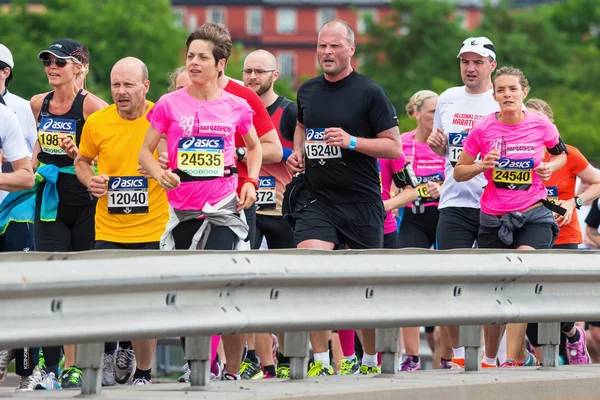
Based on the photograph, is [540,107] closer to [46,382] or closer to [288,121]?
[288,121]

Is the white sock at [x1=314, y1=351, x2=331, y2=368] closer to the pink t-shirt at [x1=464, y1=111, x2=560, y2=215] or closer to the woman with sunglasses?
the pink t-shirt at [x1=464, y1=111, x2=560, y2=215]

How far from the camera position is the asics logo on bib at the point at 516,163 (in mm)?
12135

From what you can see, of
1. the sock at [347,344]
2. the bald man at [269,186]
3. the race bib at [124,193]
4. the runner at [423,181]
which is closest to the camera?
the race bib at [124,193]

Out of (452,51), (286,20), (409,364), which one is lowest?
(409,364)

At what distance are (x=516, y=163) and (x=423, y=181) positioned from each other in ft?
9.73

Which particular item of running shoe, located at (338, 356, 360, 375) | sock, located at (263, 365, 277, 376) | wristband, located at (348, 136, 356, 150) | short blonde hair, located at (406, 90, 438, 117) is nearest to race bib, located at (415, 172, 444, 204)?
short blonde hair, located at (406, 90, 438, 117)

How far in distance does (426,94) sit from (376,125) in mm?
3645

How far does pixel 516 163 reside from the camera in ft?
39.8

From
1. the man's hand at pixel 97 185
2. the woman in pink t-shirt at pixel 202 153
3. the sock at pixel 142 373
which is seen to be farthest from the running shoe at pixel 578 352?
the man's hand at pixel 97 185

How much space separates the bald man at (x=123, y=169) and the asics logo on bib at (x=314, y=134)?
3.54 feet

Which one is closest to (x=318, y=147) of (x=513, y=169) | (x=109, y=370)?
(x=513, y=169)

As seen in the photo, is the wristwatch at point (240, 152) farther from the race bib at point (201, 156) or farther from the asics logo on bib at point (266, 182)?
the asics logo on bib at point (266, 182)

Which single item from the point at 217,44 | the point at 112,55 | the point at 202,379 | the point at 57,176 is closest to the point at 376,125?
the point at 217,44

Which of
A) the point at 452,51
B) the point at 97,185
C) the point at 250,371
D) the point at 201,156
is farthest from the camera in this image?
the point at 452,51
